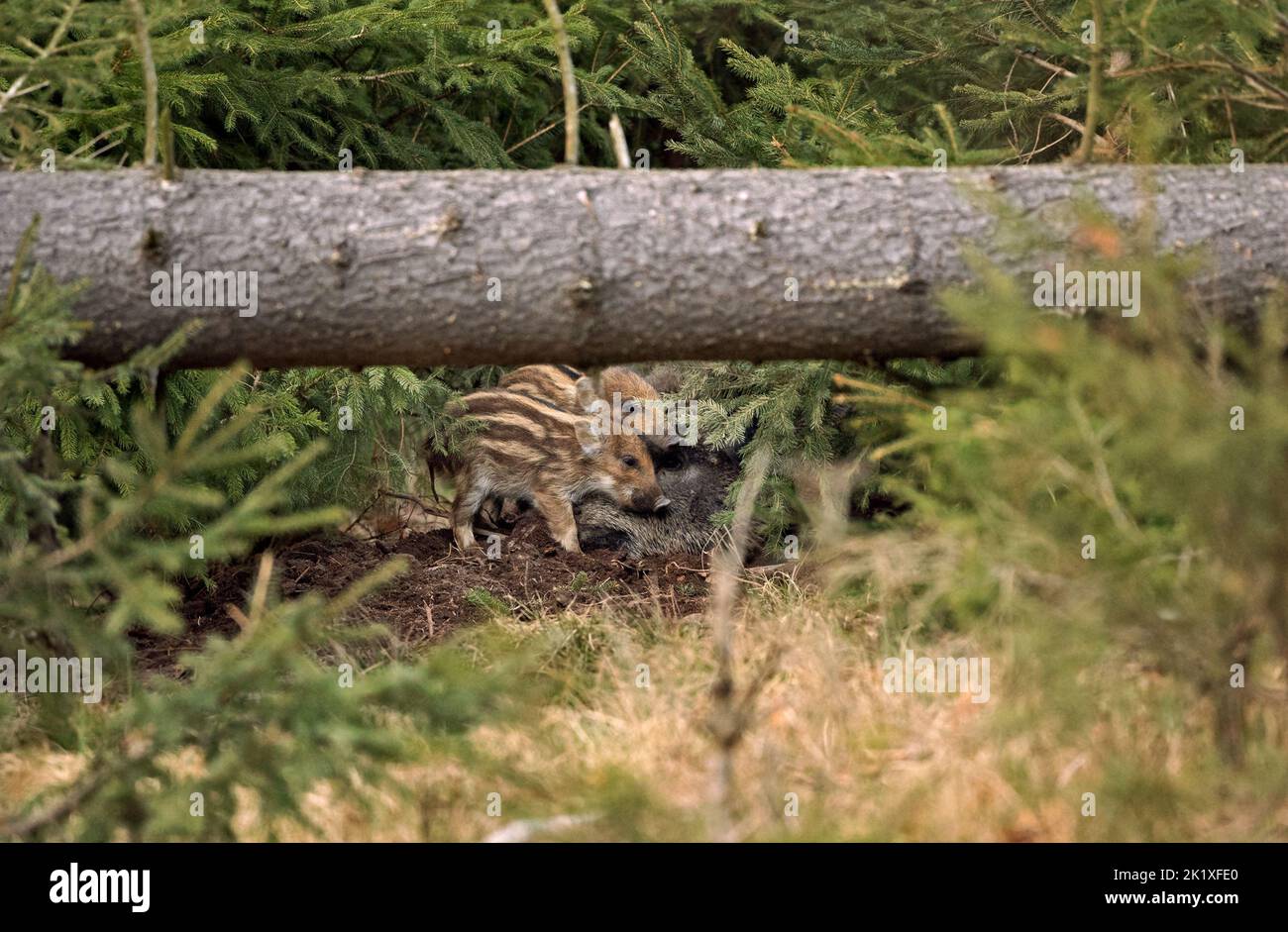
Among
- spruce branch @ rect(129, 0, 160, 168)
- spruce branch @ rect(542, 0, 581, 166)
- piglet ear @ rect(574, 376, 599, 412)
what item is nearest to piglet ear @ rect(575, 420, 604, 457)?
piglet ear @ rect(574, 376, 599, 412)

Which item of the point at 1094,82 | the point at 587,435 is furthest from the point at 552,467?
the point at 1094,82

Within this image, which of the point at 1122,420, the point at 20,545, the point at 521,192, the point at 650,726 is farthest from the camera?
the point at 20,545

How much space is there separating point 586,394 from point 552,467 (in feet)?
1.39

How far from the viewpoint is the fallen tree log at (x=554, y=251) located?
4051mm

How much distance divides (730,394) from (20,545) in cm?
314

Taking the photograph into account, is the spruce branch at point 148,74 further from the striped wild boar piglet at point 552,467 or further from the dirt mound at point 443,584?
the striped wild boar piglet at point 552,467

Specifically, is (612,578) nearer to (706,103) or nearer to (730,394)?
(730,394)

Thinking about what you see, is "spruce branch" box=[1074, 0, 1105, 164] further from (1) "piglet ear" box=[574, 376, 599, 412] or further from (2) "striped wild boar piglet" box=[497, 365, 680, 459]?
(1) "piglet ear" box=[574, 376, 599, 412]

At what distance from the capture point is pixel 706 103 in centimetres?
644

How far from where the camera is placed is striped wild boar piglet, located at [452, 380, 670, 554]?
685cm

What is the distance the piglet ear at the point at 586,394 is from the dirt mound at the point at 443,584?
74 centimetres

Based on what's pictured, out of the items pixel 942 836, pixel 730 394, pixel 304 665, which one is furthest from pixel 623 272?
pixel 730 394

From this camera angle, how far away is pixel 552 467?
6.90 m

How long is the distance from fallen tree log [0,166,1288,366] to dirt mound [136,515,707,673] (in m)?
1.65
